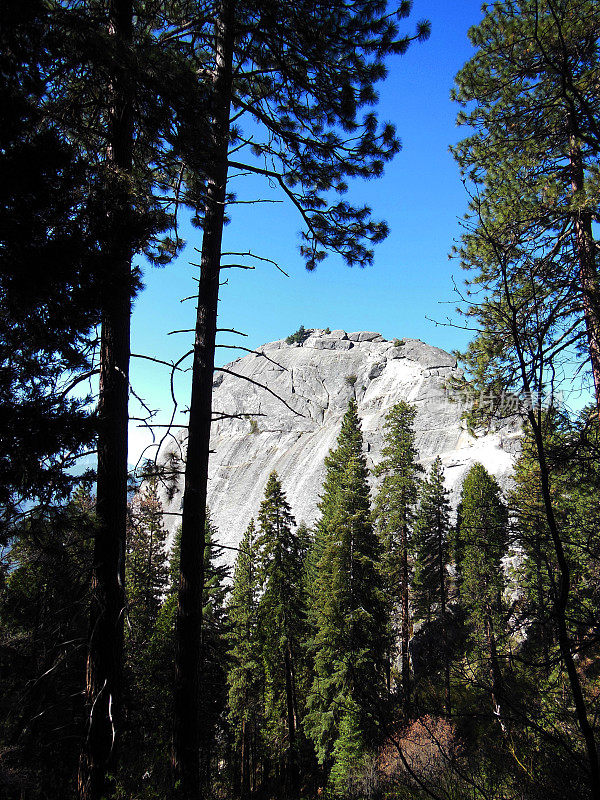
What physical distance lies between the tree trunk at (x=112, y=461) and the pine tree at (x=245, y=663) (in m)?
13.7

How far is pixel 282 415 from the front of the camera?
6531 cm

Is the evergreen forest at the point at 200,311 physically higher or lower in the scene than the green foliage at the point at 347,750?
higher

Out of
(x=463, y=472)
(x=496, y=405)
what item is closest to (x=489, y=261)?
(x=496, y=405)

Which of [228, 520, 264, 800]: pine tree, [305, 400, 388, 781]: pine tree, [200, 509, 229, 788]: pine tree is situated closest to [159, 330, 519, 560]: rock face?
[228, 520, 264, 800]: pine tree

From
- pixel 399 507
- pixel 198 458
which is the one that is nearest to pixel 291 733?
pixel 399 507

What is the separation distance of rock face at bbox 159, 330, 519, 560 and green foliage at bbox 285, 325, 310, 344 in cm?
341

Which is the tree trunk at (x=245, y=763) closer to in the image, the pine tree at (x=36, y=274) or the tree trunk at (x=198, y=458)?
the tree trunk at (x=198, y=458)

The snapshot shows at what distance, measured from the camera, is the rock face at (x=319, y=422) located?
43031mm

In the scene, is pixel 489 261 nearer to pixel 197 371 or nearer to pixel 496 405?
pixel 496 405

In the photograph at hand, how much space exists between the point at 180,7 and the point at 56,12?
2.41 meters

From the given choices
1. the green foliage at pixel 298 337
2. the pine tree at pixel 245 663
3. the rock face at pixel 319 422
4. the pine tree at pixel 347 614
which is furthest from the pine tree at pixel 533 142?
the green foliage at pixel 298 337

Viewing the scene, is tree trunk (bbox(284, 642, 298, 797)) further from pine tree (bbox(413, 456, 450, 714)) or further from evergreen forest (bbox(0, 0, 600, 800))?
evergreen forest (bbox(0, 0, 600, 800))

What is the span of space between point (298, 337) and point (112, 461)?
290ft

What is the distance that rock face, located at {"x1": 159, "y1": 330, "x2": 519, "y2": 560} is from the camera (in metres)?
43.0
